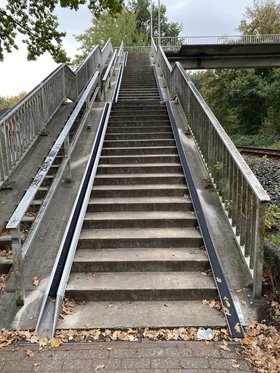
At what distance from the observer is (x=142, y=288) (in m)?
3.45

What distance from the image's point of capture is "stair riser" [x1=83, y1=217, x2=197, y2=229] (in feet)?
14.5

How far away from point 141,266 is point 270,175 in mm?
6802

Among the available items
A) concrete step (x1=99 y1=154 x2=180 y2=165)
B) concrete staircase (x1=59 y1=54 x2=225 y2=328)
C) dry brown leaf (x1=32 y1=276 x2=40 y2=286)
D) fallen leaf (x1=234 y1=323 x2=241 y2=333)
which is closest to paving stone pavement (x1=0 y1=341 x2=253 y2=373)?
fallen leaf (x1=234 y1=323 x2=241 y2=333)

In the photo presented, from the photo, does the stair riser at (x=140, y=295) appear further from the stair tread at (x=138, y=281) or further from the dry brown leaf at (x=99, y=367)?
the dry brown leaf at (x=99, y=367)

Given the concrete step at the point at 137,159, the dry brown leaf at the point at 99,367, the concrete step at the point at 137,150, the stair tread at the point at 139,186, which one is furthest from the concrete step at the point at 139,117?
the dry brown leaf at the point at 99,367

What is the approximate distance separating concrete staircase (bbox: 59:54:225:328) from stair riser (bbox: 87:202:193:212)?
1cm

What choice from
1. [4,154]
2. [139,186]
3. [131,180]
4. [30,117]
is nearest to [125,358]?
[139,186]

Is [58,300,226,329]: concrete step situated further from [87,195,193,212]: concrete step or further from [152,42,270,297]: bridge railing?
[87,195,193,212]: concrete step

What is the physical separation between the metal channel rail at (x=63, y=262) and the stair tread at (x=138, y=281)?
0.48 ft

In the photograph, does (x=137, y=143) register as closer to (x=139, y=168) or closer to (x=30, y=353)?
(x=139, y=168)

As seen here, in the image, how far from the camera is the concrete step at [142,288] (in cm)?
342

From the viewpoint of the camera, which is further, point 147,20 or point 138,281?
point 147,20

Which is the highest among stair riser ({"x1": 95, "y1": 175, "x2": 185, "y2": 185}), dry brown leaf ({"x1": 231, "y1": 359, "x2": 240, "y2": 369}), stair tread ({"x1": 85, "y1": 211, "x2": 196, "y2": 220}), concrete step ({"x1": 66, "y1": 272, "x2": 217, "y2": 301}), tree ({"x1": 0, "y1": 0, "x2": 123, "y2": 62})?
tree ({"x1": 0, "y1": 0, "x2": 123, "y2": 62})

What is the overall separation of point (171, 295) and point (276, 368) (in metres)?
1.19
